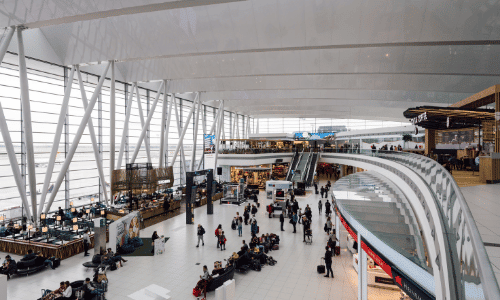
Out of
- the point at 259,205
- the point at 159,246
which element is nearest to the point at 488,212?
the point at 159,246

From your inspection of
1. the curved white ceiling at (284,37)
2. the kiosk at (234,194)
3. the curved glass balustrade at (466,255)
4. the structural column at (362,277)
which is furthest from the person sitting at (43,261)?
the kiosk at (234,194)

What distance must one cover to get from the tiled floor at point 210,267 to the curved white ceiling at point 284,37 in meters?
9.50

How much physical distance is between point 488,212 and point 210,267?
9220 mm

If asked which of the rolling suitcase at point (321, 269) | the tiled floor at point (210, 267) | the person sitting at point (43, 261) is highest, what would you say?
the person sitting at point (43, 261)

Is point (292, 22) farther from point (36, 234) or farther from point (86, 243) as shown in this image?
point (36, 234)

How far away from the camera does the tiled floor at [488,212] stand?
3.78 meters

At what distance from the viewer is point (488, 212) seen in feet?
18.5

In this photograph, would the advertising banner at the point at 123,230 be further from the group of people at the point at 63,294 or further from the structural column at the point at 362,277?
the structural column at the point at 362,277

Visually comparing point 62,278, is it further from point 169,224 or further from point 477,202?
point 477,202

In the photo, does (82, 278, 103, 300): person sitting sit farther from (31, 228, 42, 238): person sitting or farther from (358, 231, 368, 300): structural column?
(358, 231, 368, 300): structural column

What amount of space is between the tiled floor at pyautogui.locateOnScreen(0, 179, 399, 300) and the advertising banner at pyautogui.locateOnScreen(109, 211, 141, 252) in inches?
49.3

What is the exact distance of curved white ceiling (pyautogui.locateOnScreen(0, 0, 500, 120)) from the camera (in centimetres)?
1047

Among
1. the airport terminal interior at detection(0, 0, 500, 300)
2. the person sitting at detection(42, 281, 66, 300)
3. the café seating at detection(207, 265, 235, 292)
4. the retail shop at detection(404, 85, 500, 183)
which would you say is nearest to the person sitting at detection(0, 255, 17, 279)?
the airport terminal interior at detection(0, 0, 500, 300)

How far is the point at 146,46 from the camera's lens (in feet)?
47.0
